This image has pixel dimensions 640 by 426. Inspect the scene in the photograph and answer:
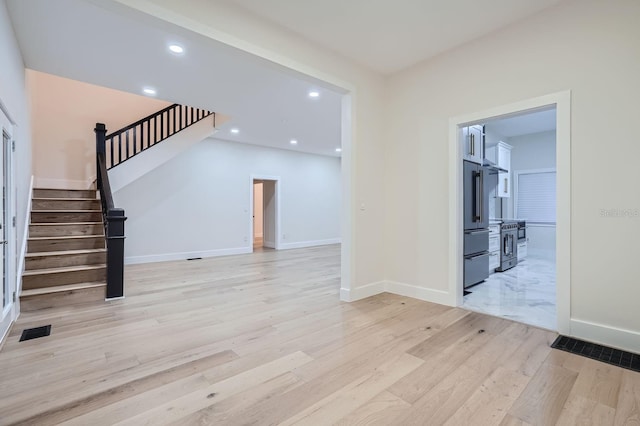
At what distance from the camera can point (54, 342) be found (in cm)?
264

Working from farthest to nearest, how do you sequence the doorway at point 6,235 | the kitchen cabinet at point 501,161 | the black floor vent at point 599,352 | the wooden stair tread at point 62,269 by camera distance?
the kitchen cabinet at point 501,161
the wooden stair tread at point 62,269
the doorway at point 6,235
the black floor vent at point 599,352

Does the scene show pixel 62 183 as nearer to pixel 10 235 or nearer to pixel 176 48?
pixel 10 235

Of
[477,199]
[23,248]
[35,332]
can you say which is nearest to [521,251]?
[477,199]

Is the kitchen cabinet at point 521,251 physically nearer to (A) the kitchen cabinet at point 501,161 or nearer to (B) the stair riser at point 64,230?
(A) the kitchen cabinet at point 501,161

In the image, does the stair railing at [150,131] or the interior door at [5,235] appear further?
the stair railing at [150,131]

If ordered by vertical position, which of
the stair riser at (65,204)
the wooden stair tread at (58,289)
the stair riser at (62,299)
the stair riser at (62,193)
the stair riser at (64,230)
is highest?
the stair riser at (62,193)

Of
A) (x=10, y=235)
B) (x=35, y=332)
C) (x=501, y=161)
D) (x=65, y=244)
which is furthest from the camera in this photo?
(x=501, y=161)

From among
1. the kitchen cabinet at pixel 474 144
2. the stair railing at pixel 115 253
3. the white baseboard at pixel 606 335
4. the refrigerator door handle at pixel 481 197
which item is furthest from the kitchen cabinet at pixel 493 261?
the stair railing at pixel 115 253

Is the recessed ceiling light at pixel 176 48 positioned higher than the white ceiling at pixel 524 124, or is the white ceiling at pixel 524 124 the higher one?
the white ceiling at pixel 524 124

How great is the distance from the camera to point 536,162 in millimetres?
7398

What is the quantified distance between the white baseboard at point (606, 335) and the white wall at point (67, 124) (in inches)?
315

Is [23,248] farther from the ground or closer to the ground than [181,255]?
farther from the ground

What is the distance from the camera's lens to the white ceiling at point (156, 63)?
280 centimetres

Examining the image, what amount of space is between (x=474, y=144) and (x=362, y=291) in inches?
106
